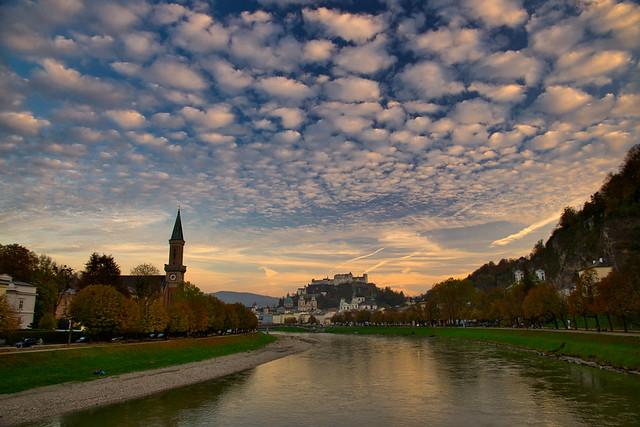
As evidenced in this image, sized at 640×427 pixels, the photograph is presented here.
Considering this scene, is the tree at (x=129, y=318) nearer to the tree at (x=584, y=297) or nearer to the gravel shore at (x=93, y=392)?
the gravel shore at (x=93, y=392)

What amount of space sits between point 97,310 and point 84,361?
47.2 feet

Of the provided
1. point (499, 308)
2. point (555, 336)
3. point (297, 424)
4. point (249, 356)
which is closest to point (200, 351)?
point (249, 356)

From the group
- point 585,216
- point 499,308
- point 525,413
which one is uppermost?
point 585,216

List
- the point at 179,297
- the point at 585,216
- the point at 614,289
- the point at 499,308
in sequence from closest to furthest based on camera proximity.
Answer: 1. the point at 614,289
2. the point at 179,297
3. the point at 499,308
4. the point at 585,216

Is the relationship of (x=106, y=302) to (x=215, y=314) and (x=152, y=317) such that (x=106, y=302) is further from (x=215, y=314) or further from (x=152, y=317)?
(x=215, y=314)

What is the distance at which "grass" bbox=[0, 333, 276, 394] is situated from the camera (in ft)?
108

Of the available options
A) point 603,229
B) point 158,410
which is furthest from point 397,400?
point 603,229

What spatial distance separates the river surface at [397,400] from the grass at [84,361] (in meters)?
7.76

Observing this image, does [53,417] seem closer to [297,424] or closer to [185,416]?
[185,416]

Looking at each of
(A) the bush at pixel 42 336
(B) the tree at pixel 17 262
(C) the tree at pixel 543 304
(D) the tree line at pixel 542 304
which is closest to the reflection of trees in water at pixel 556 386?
(D) the tree line at pixel 542 304

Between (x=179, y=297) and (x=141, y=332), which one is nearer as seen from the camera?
(x=141, y=332)

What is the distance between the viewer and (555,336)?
65.9m

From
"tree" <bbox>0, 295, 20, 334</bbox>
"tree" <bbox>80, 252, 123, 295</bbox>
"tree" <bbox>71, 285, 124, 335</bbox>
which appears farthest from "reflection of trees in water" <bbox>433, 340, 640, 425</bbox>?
"tree" <bbox>80, 252, 123, 295</bbox>

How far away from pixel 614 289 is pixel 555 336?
1001 centimetres
